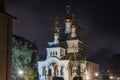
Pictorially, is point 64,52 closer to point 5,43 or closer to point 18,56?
point 18,56

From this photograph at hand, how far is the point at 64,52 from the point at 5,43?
61.8 m

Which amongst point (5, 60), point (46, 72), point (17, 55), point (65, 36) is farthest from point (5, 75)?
point (65, 36)

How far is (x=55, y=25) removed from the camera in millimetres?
98250

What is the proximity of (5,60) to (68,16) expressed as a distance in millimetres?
66156

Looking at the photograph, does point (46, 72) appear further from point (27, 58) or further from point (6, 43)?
point (6, 43)

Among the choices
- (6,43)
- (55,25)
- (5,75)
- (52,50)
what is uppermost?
(55,25)

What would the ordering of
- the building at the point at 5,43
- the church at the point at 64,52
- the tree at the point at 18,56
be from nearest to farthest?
1. the building at the point at 5,43
2. the tree at the point at 18,56
3. the church at the point at 64,52

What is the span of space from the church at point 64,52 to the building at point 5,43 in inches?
2043

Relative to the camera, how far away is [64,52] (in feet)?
305

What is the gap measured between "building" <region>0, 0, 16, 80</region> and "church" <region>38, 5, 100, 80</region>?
51.9m

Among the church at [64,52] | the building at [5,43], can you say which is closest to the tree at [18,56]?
the building at [5,43]

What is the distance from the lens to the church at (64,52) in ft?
287

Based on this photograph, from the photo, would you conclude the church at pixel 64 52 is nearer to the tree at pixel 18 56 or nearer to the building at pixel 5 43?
the tree at pixel 18 56

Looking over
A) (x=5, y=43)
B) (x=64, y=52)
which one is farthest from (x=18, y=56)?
(x=64, y=52)
